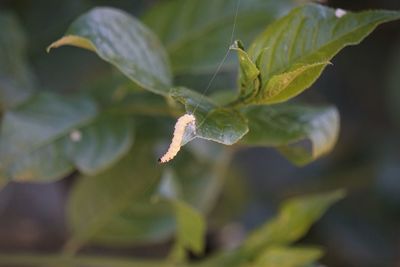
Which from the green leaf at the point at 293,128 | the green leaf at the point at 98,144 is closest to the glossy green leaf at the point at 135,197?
the green leaf at the point at 98,144

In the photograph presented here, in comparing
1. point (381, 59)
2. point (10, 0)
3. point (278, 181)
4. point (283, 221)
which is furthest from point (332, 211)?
point (10, 0)

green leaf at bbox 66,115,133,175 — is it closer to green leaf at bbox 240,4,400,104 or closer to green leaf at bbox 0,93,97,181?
green leaf at bbox 0,93,97,181

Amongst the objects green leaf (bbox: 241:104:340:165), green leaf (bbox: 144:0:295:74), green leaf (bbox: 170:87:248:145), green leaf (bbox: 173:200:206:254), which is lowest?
green leaf (bbox: 170:87:248:145)

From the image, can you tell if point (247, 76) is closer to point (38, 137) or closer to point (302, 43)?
point (302, 43)

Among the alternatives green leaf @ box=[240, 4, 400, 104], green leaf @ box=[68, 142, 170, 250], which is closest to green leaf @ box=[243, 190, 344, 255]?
green leaf @ box=[68, 142, 170, 250]

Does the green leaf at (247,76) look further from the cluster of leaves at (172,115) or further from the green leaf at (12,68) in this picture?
the green leaf at (12,68)
